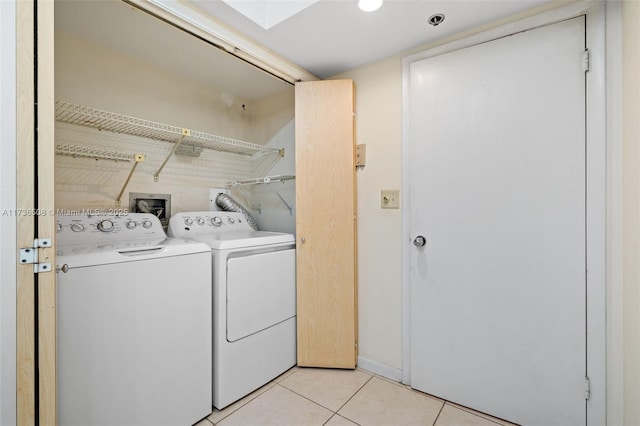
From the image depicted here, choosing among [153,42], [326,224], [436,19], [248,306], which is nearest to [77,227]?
[248,306]

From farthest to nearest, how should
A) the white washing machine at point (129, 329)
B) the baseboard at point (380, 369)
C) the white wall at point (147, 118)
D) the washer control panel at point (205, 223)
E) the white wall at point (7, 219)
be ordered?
the washer control panel at point (205, 223)
the baseboard at point (380, 369)
the white wall at point (147, 118)
the white washing machine at point (129, 329)
the white wall at point (7, 219)

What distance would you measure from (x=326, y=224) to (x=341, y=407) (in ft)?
3.61

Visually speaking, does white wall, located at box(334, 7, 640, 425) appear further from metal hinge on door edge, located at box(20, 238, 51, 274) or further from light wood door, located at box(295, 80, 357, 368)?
metal hinge on door edge, located at box(20, 238, 51, 274)

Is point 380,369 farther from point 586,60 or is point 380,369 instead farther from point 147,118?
point 147,118

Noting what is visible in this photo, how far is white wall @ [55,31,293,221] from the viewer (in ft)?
5.62

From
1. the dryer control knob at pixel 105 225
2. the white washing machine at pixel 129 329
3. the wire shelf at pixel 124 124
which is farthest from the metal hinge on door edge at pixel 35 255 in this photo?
the wire shelf at pixel 124 124

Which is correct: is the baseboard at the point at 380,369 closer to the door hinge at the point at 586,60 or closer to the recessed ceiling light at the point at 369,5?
the door hinge at the point at 586,60

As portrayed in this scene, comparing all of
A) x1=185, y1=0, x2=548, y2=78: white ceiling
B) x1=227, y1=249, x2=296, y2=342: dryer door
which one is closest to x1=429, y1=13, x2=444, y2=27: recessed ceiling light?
x1=185, y1=0, x2=548, y2=78: white ceiling

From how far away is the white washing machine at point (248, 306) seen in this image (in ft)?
5.16

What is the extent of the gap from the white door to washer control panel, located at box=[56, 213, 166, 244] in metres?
1.71

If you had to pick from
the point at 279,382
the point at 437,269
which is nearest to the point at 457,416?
the point at 437,269

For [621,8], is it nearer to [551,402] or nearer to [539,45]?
[539,45]

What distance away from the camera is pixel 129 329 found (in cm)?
124

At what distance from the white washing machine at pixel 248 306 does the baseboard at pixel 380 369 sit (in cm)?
50
